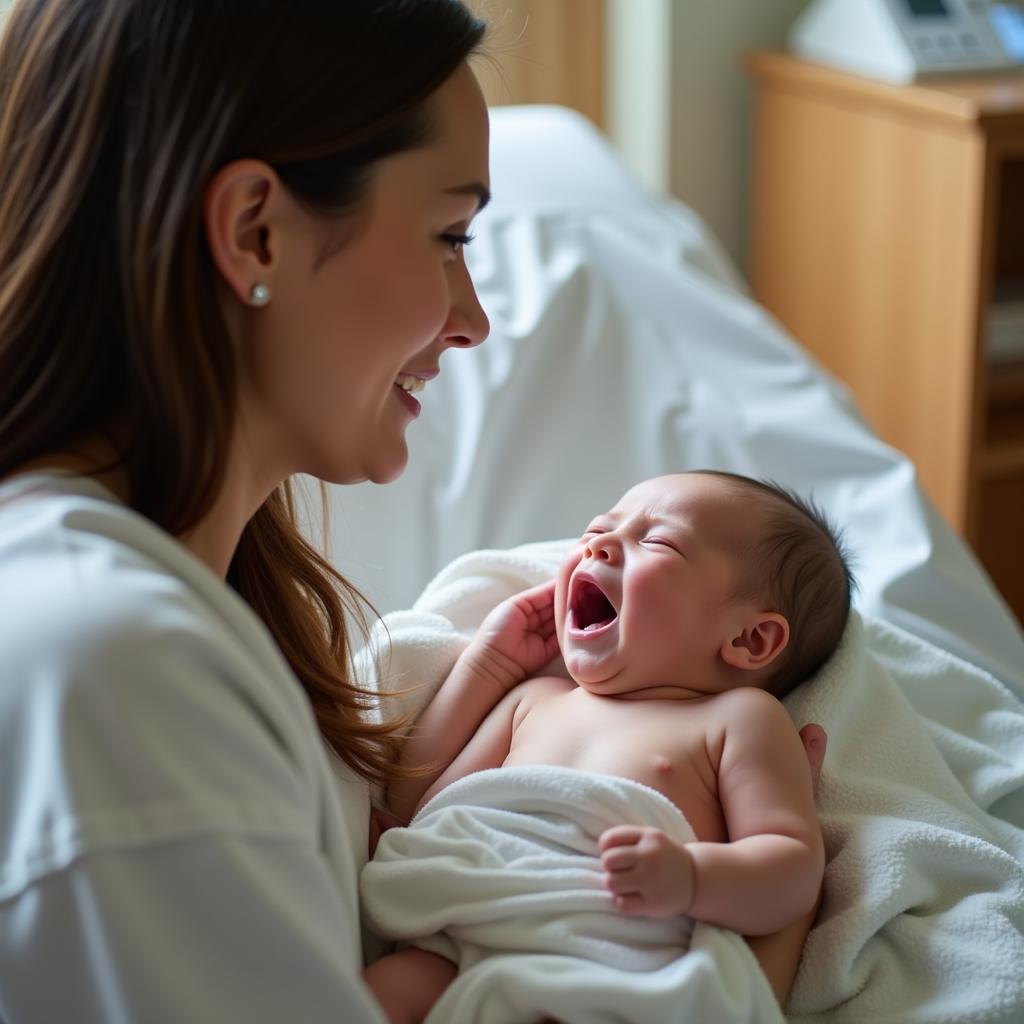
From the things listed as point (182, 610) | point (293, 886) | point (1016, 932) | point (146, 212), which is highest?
point (146, 212)

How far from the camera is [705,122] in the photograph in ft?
9.20

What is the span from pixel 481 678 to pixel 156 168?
1.81ft

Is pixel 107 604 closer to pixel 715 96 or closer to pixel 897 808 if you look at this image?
pixel 897 808

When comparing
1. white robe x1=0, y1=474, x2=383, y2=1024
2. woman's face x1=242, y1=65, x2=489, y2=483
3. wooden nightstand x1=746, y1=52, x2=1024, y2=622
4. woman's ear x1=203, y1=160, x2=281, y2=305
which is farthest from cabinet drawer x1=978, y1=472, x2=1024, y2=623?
white robe x1=0, y1=474, x2=383, y2=1024

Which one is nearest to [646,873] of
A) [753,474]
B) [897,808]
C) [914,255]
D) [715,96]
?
[897,808]

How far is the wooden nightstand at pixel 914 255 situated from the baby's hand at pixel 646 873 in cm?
164

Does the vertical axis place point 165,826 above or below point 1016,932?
above

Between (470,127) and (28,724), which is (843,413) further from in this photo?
(28,724)

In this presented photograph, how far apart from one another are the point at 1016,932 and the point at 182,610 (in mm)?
632

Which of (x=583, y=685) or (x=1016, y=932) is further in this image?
(x=583, y=685)

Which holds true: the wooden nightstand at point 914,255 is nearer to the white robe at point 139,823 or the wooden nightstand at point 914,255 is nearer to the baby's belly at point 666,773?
the baby's belly at point 666,773

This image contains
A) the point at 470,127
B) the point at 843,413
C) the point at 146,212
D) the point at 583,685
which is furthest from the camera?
the point at 843,413

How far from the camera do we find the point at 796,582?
46.5 inches

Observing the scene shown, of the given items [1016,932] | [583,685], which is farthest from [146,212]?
[1016,932]
